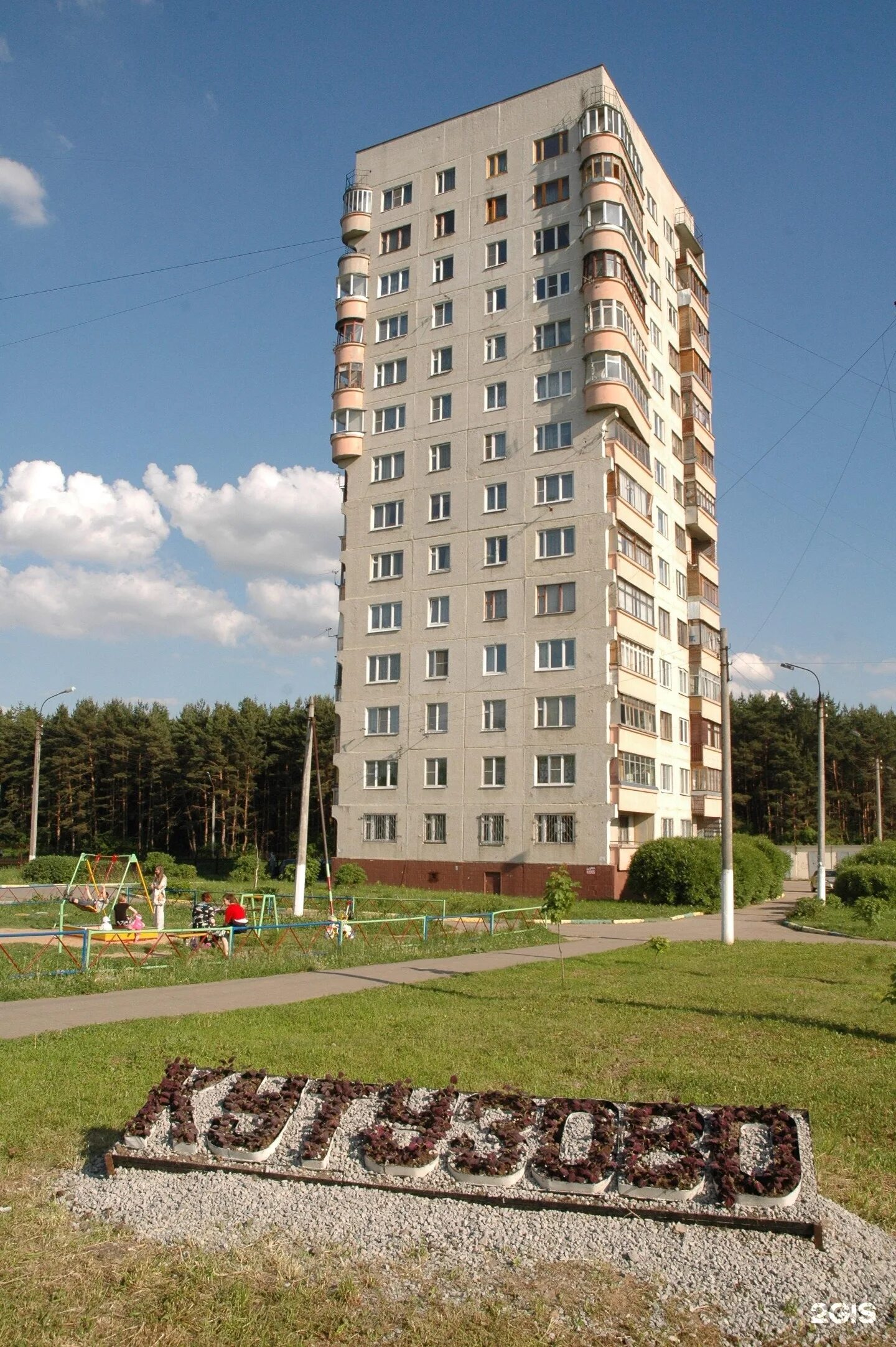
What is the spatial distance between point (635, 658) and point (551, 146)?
73.7 ft

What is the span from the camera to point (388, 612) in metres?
47.2

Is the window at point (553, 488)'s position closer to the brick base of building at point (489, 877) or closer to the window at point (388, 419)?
the window at point (388, 419)

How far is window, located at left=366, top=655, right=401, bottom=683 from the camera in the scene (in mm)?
46531

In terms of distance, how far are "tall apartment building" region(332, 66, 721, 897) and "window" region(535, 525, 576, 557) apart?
0.07 meters

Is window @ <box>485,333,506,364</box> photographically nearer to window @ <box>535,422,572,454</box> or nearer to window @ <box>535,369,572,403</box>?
window @ <box>535,369,572,403</box>

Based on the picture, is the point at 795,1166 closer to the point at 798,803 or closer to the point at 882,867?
the point at 882,867

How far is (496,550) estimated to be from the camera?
4469 centimetres

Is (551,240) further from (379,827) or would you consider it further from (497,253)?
(379,827)

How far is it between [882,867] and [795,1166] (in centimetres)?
3263

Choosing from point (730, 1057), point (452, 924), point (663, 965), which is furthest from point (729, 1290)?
point (452, 924)

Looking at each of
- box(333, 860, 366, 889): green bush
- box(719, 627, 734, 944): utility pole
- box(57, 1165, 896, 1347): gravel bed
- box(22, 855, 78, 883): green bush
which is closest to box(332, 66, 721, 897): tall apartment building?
box(333, 860, 366, 889): green bush

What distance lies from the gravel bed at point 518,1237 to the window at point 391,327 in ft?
151

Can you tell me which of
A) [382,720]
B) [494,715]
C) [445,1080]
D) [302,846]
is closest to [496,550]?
[494,715]

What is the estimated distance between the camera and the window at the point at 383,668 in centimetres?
4653
